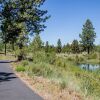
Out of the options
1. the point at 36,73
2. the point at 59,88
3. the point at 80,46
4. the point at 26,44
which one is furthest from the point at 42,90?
the point at 80,46

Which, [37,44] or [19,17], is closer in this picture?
[19,17]

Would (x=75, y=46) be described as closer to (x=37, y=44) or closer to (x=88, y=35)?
(x=88, y=35)

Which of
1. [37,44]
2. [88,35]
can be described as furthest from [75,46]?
[37,44]

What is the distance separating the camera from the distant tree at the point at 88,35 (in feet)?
367

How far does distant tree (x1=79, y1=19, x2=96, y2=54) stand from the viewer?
111938 mm

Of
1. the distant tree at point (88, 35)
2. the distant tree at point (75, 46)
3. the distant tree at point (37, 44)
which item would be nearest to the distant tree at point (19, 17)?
the distant tree at point (37, 44)

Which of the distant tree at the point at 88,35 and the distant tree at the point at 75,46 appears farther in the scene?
the distant tree at the point at 75,46

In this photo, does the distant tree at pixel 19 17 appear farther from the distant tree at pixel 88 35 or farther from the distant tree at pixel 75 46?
the distant tree at pixel 75 46

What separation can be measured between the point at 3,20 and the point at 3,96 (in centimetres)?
3566

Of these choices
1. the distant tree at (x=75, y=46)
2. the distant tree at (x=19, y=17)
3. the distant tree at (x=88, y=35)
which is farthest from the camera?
the distant tree at (x=75, y=46)

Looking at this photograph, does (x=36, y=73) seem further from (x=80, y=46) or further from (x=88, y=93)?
(x=80, y=46)

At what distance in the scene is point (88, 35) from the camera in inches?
4395

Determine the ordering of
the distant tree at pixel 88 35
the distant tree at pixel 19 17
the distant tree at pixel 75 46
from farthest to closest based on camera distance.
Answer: the distant tree at pixel 75 46, the distant tree at pixel 88 35, the distant tree at pixel 19 17

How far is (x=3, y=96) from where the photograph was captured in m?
15.3
